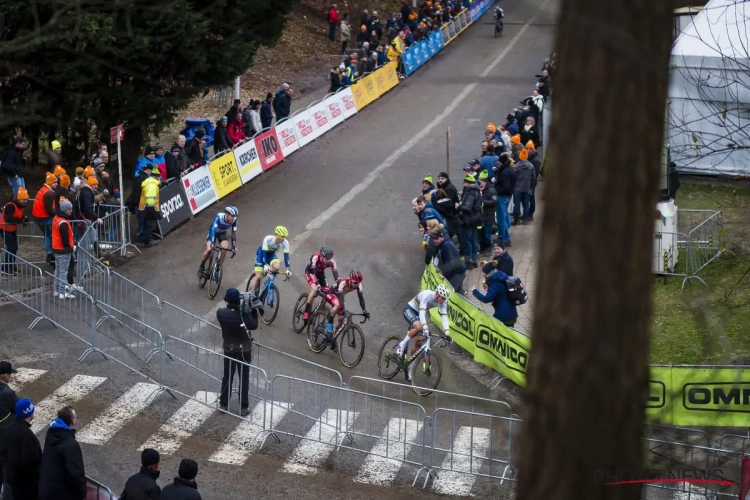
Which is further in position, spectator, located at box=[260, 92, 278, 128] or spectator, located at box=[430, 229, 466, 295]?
spectator, located at box=[260, 92, 278, 128]

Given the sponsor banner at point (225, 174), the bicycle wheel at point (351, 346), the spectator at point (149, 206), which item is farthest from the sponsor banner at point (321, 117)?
the bicycle wheel at point (351, 346)

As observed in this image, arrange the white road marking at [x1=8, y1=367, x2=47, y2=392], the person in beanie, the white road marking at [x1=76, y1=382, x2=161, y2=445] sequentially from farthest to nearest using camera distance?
the white road marking at [x1=8, y1=367, x2=47, y2=392] < the white road marking at [x1=76, y1=382, x2=161, y2=445] < the person in beanie

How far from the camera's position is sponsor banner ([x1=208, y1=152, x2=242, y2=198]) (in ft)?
77.8

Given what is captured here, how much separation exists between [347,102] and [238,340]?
718 inches

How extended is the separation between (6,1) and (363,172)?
10.1 metres

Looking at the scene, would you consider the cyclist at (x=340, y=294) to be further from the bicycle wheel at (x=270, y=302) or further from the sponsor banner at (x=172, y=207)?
the sponsor banner at (x=172, y=207)

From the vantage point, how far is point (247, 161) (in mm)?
25250

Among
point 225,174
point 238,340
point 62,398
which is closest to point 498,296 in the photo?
point 238,340

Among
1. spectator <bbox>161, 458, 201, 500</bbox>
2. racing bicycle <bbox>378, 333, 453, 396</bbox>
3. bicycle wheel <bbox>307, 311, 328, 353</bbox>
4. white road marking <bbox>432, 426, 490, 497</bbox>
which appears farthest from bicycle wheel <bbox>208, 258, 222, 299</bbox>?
spectator <bbox>161, 458, 201, 500</bbox>

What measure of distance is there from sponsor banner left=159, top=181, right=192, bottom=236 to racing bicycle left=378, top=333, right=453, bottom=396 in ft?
25.8

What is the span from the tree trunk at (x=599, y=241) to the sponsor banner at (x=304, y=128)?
24848 millimetres

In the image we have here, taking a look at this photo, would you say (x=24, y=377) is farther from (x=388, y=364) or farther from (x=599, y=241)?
(x=599, y=241)

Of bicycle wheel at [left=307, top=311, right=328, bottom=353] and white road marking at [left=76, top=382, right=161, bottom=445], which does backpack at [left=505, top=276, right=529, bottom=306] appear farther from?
white road marking at [left=76, top=382, right=161, bottom=445]

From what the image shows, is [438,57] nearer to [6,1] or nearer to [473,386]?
[6,1]
